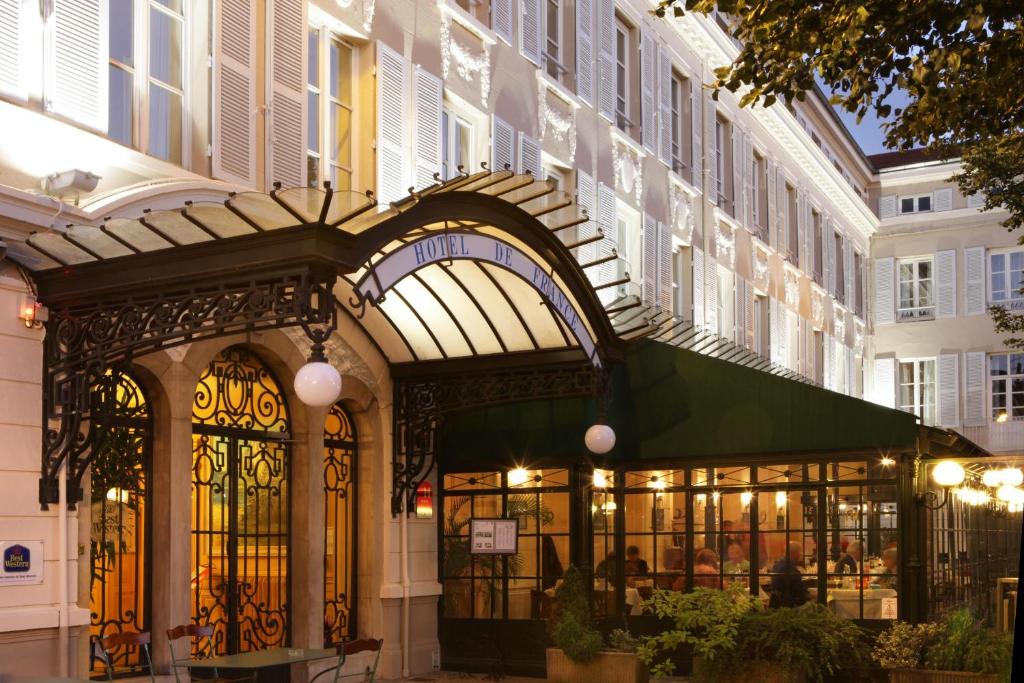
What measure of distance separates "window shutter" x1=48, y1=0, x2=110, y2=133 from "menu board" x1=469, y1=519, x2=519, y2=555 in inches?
250

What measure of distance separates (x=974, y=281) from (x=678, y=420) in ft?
74.1

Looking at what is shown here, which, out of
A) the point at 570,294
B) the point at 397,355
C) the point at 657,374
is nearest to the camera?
the point at 570,294

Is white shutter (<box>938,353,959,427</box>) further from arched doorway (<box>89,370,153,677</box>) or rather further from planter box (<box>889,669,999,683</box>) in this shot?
arched doorway (<box>89,370,153,677</box>)

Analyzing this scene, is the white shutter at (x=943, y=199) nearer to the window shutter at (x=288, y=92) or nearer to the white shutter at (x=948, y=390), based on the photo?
the white shutter at (x=948, y=390)

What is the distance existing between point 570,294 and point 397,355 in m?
2.09

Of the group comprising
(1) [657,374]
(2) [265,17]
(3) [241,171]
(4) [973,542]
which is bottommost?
(4) [973,542]

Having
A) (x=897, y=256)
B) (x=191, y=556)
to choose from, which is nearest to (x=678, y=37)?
(x=191, y=556)

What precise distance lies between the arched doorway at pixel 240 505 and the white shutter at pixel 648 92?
9249 millimetres

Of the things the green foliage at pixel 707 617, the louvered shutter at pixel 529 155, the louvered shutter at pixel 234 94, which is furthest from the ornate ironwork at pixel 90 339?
the louvered shutter at pixel 529 155

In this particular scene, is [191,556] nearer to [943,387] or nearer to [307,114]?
[307,114]

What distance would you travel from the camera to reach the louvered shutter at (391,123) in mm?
14086

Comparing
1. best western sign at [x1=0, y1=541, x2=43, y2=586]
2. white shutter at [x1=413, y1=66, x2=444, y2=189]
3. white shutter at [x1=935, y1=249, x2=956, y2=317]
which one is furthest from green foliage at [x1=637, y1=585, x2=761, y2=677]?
white shutter at [x1=935, y1=249, x2=956, y2=317]

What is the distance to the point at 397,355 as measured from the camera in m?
14.6

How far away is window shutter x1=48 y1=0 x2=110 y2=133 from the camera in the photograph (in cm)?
1010
